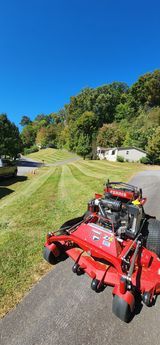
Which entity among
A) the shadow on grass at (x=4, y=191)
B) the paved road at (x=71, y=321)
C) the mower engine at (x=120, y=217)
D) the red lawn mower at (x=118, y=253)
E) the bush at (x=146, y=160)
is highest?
the bush at (x=146, y=160)

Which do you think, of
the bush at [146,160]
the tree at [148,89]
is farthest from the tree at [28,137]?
the bush at [146,160]

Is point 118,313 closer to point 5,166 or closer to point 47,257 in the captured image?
point 47,257

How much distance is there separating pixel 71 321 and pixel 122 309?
793 millimetres

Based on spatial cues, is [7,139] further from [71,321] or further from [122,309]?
[122,309]

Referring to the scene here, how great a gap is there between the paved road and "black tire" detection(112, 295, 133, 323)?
14 cm

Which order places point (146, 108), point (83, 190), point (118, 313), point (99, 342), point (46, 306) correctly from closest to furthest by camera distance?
1. point (99, 342)
2. point (118, 313)
3. point (46, 306)
4. point (83, 190)
5. point (146, 108)

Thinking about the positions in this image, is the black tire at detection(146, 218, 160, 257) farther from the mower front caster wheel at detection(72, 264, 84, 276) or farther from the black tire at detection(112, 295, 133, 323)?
the black tire at detection(112, 295, 133, 323)

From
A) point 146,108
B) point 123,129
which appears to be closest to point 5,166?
point 123,129

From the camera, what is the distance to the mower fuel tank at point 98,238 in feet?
11.4

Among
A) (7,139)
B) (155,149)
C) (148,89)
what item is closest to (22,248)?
(7,139)

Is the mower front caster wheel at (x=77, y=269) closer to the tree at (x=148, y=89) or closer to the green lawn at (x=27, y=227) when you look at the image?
the green lawn at (x=27, y=227)

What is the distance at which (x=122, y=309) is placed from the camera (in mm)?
2791

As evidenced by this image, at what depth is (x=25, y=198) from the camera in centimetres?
969

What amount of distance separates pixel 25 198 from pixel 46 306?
696cm
